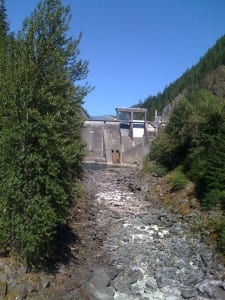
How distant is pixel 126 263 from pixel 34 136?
747 cm

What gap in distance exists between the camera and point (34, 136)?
15547mm

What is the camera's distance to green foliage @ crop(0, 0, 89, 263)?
15148mm

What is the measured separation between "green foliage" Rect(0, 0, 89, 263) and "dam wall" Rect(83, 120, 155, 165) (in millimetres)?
70243

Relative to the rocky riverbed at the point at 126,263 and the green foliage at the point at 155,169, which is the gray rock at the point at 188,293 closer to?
the rocky riverbed at the point at 126,263

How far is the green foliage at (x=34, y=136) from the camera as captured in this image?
49.7ft

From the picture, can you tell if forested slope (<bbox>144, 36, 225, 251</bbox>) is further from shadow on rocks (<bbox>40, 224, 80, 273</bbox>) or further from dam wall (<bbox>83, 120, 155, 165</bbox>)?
dam wall (<bbox>83, 120, 155, 165</bbox>)

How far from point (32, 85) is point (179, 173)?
67.0ft

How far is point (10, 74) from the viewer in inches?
603

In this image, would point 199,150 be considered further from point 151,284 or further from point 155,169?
point 151,284

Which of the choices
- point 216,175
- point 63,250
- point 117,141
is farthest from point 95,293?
point 117,141

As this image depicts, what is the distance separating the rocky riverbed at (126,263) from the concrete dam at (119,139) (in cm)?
6109

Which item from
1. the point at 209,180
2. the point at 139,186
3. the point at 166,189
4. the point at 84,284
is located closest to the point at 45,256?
the point at 84,284

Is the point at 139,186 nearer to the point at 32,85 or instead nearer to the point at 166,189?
the point at 166,189

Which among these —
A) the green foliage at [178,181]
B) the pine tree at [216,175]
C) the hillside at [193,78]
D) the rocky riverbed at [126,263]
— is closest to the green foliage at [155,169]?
the green foliage at [178,181]
